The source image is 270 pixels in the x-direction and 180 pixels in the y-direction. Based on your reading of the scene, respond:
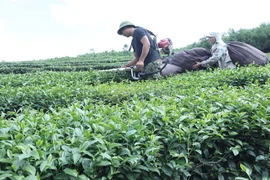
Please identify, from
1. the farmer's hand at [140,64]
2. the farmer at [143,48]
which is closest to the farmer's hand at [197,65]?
the farmer at [143,48]

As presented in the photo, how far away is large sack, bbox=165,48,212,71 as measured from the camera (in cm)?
632

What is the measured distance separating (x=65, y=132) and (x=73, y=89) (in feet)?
7.30

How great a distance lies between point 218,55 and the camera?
5.90m

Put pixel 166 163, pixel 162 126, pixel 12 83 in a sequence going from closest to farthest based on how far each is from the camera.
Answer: pixel 166 163, pixel 162 126, pixel 12 83

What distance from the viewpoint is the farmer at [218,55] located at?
5.92m

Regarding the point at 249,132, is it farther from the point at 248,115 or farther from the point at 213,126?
the point at 213,126

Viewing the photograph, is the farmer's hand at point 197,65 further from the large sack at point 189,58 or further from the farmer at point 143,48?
the farmer at point 143,48

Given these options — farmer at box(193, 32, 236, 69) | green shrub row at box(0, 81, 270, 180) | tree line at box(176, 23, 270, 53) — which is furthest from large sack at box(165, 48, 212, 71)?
tree line at box(176, 23, 270, 53)

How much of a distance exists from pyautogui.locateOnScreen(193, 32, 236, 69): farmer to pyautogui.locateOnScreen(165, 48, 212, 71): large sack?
0.27 m

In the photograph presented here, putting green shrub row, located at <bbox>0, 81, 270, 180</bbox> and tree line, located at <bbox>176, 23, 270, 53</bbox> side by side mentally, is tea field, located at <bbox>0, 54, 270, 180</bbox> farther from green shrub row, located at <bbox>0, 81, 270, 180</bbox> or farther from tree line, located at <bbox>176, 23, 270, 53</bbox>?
tree line, located at <bbox>176, 23, 270, 53</bbox>

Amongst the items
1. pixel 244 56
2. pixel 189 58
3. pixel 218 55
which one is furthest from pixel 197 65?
pixel 244 56

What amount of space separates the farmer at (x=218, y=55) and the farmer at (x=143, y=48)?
3.64 ft

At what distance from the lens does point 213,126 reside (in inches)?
72.8

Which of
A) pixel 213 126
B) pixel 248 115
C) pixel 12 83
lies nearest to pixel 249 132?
pixel 248 115
